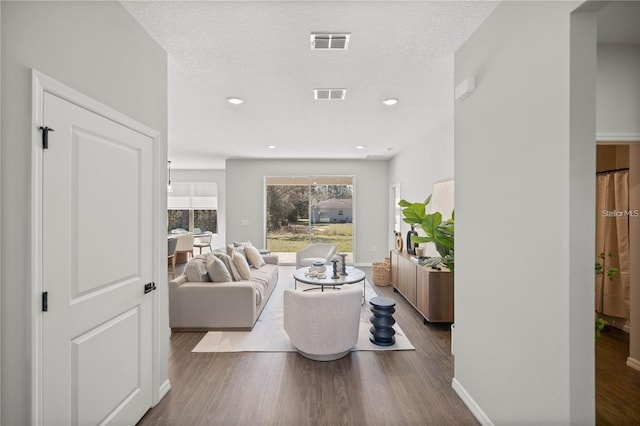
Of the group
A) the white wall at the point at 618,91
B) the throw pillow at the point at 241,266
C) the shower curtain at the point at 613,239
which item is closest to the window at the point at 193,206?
the throw pillow at the point at 241,266

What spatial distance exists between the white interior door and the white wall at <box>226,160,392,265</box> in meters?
5.34

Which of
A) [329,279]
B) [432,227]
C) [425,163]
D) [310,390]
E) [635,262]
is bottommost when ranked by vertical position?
[310,390]

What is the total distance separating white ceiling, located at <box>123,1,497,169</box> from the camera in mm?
1903

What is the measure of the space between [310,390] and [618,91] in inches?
128

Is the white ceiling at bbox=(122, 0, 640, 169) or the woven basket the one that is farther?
the woven basket

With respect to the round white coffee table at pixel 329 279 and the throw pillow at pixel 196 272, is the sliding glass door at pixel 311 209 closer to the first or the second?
the round white coffee table at pixel 329 279

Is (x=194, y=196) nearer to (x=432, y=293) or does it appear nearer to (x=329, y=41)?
(x=432, y=293)

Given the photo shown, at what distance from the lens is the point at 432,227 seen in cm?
226

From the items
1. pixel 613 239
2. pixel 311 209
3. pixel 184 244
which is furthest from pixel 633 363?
pixel 184 244

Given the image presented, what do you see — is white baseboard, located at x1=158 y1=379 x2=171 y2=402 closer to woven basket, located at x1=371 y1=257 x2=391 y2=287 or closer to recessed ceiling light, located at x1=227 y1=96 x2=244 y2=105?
recessed ceiling light, located at x1=227 y1=96 x2=244 y2=105

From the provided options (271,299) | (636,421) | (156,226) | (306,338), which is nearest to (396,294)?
(271,299)

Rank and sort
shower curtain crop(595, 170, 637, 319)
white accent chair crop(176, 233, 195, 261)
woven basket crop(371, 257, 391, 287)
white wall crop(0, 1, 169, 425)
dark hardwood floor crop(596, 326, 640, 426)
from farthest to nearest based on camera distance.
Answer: white accent chair crop(176, 233, 195, 261), woven basket crop(371, 257, 391, 287), shower curtain crop(595, 170, 637, 319), dark hardwood floor crop(596, 326, 640, 426), white wall crop(0, 1, 169, 425)

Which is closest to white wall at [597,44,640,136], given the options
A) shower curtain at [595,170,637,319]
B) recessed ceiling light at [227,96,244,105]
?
shower curtain at [595,170,637,319]

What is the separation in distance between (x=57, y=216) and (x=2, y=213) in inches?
8.6
